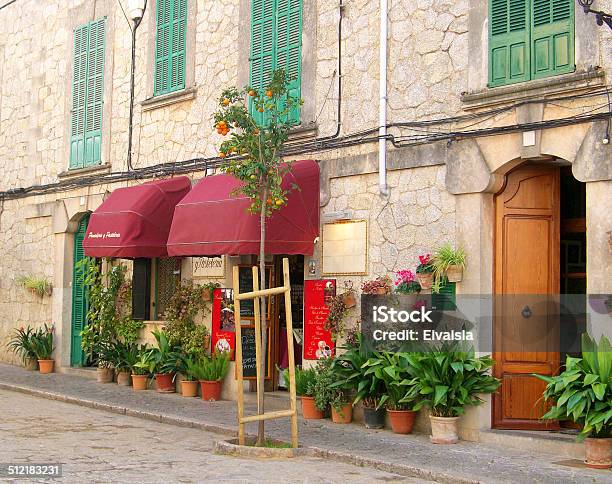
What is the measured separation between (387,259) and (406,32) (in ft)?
9.22

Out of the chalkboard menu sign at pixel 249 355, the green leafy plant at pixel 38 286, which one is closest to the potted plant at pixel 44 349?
the green leafy plant at pixel 38 286

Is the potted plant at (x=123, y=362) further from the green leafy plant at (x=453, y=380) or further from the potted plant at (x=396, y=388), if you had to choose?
the green leafy plant at (x=453, y=380)

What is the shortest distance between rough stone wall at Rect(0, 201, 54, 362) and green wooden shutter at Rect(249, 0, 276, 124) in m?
6.86

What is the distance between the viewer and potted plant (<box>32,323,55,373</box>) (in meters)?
17.8

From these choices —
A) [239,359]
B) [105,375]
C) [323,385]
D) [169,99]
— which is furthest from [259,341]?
[105,375]

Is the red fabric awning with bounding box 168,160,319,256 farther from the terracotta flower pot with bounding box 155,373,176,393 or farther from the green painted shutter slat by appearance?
the green painted shutter slat

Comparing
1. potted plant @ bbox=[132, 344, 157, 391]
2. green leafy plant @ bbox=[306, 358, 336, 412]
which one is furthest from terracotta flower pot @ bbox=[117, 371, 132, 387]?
green leafy plant @ bbox=[306, 358, 336, 412]

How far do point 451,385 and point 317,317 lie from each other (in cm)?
267

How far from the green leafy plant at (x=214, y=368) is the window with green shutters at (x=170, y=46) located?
176 inches

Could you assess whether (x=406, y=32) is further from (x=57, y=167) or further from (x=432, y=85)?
(x=57, y=167)

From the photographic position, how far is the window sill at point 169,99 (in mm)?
15062

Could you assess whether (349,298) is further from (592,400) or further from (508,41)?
(592,400)

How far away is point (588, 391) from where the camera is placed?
29.3 feet

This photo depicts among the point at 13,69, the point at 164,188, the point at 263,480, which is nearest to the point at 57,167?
the point at 13,69
